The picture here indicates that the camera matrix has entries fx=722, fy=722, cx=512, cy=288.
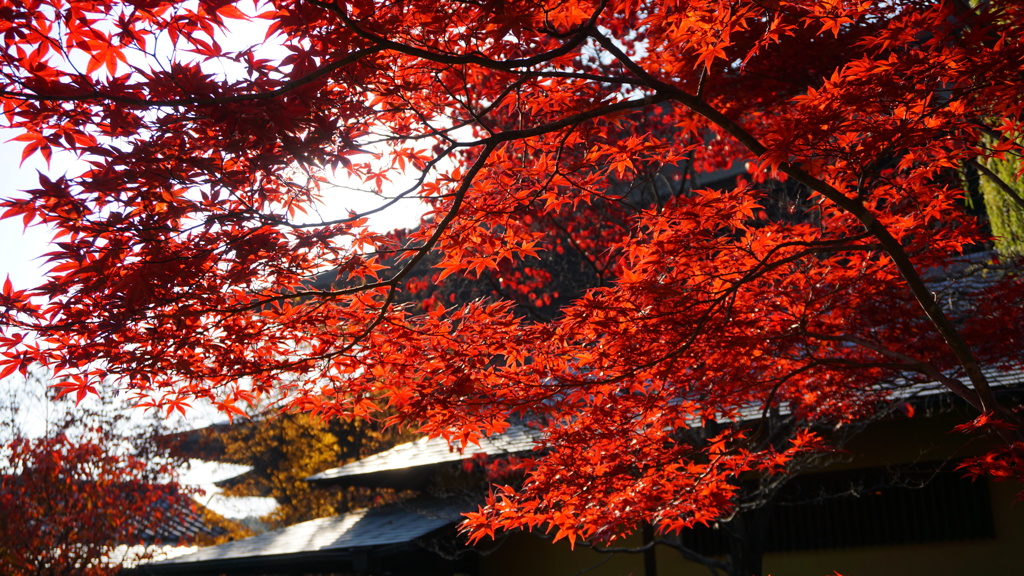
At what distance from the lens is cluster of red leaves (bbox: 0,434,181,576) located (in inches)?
391

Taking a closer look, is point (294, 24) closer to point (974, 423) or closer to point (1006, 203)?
point (974, 423)

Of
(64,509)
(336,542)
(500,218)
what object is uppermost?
(500,218)

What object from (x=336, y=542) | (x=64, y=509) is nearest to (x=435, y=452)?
(x=336, y=542)

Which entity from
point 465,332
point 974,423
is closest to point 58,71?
point 465,332

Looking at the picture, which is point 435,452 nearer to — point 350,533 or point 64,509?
point 350,533

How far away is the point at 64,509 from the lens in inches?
416

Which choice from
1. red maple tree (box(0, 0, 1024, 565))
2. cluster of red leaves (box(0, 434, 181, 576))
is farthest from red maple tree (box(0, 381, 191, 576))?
red maple tree (box(0, 0, 1024, 565))

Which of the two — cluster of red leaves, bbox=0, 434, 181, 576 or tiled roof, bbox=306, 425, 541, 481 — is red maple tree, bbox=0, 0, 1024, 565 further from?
cluster of red leaves, bbox=0, 434, 181, 576

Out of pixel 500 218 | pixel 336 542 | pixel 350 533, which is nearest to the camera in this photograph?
pixel 500 218

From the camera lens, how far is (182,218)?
2.75 metres

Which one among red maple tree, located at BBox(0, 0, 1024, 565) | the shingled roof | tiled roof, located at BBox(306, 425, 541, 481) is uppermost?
red maple tree, located at BBox(0, 0, 1024, 565)

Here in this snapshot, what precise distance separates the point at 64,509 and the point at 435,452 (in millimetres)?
→ 5577

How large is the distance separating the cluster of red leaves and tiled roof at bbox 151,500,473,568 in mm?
913

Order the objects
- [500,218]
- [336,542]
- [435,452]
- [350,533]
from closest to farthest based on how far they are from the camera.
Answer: [500,218]
[336,542]
[350,533]
[435,452]
